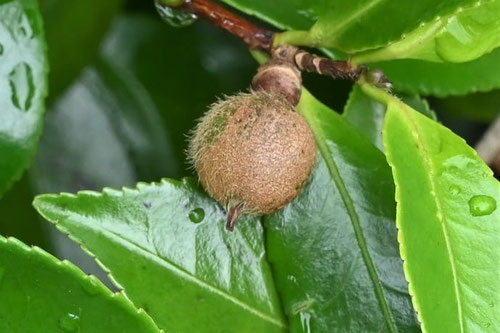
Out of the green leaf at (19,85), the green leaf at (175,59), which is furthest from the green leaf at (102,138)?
the green leaf at (19,85)

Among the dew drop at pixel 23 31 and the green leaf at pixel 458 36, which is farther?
the dew drop at pixel 23 31

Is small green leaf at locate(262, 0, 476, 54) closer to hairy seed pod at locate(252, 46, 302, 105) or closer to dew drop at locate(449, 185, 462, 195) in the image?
hairy seed pod at locate(252, 46, 302, 105)

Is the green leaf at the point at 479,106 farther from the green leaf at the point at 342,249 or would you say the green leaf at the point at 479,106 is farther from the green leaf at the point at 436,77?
the green leaf at the point at 342,249

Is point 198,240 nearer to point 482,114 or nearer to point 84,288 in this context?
point 84,288

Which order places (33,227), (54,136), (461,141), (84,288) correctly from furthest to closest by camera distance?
(54,136) → (33,227) → (461,141) → (84,288)

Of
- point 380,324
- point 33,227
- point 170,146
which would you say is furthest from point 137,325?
point 170,146
